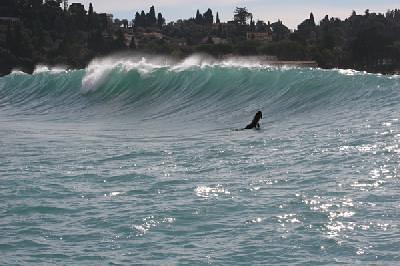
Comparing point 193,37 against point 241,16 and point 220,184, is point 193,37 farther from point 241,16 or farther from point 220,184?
point 220,184

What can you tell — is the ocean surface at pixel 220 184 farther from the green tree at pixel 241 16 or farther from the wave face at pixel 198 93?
the green tree at pixel 241 16

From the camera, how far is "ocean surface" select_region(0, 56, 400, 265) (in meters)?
7.59

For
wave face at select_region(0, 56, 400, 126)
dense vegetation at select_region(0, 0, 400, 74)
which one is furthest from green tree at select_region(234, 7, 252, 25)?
wave face at select_region(0, 56, 400, 126)

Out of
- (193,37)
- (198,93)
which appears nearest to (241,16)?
(193,37)

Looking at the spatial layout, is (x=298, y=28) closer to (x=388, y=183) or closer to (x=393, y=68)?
(x=393, y=68)

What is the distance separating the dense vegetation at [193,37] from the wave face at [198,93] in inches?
2367

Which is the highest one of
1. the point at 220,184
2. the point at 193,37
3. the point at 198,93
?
the point at 193,37

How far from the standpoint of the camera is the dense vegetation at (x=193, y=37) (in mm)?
95812

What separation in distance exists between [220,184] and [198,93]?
17.5m

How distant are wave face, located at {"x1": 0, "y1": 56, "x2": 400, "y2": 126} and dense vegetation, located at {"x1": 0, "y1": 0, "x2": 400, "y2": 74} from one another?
60.1 m

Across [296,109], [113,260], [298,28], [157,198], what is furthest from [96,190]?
[298,28]

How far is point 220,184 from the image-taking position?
429 inches

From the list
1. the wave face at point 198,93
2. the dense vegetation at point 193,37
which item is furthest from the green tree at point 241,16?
the wave face at point 198,93

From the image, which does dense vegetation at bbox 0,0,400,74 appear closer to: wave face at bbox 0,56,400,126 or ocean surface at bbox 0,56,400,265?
wave face at bbox 0,56,400,126
